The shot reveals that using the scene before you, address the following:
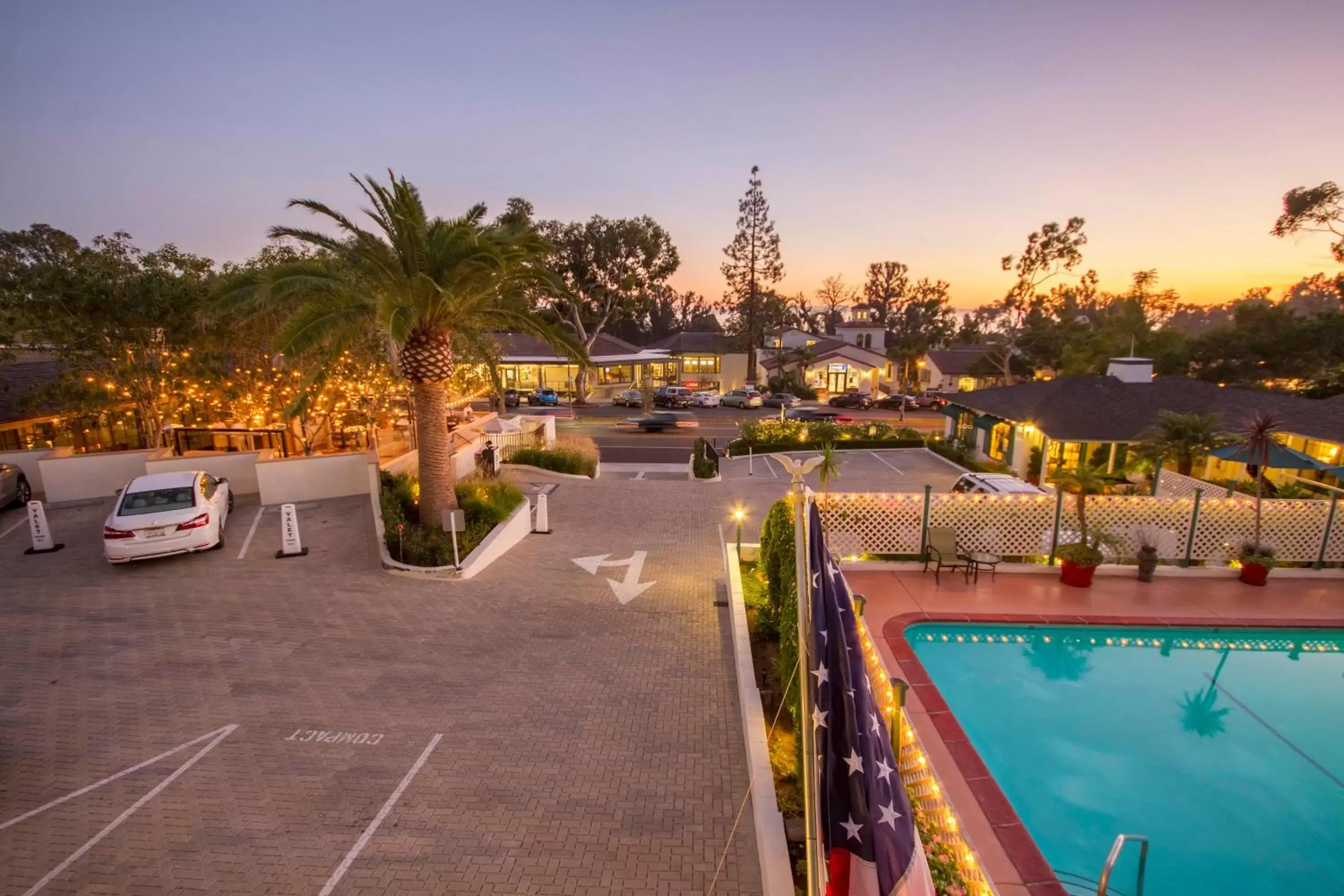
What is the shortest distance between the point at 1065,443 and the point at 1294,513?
33.3ft

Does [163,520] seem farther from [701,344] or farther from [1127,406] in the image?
[701,344]

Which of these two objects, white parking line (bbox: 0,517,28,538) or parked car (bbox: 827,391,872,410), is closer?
white parking line (bbox: 0,517,28,538)

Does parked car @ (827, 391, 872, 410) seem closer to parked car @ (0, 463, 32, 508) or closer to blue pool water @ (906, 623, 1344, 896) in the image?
blue pool water @ (906, 623, 1344, 896)

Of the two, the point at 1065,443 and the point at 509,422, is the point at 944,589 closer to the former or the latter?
the point at 1065,443

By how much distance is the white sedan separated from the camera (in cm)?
1106

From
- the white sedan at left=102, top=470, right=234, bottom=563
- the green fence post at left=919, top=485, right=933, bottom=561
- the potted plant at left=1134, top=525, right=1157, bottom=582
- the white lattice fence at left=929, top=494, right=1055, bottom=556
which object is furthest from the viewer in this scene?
the white lattice fence at left=929, top=494, right=1055, bottom=556

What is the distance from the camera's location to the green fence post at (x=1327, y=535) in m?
11.9

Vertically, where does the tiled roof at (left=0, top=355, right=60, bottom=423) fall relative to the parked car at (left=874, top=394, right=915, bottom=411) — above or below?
above

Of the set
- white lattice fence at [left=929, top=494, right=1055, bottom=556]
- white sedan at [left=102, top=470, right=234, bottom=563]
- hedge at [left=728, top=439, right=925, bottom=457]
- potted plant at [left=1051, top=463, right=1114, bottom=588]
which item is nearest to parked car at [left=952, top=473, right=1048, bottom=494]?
white lattice fence at [left=929, top=494, right=1055, bottom=556]

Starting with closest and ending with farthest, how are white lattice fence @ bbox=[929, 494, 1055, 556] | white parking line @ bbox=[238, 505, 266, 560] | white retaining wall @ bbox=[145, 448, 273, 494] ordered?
1. white lattice fence @ bbox=[929, 494, 1055, 556]
2. white parking line @ bbox=[238, 505, 266, 560]
3. white retaining wall @ bbox=[145, 448, 273, 494]

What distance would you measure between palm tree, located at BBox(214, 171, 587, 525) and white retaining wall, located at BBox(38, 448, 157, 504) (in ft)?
26.3

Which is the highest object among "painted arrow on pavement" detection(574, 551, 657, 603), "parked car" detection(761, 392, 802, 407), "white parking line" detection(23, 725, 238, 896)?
"parked car" detection(761, 392, 802, 407)

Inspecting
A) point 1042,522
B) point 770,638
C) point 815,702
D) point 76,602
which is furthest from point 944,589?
point 76,602

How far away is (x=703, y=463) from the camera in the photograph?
2130cm
